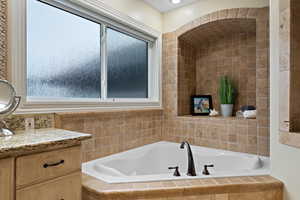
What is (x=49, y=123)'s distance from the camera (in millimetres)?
1652

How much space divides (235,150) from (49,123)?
212 cm

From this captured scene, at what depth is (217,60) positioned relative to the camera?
316 cm

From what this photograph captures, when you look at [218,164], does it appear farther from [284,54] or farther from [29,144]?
[29,144]

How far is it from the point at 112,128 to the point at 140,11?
1.56 meters

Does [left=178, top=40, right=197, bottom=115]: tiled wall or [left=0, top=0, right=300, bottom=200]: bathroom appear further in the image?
[left=178, top=40, right=197, bottom=115]: tiled wall

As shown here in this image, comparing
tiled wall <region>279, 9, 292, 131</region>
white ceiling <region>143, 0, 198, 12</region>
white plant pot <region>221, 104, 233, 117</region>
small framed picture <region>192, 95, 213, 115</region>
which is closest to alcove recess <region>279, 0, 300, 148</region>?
tiled wall <region>279, 9, 292, 131</region>

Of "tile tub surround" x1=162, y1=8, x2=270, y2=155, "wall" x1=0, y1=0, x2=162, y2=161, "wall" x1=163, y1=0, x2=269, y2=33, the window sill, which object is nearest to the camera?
"wall" x1=0, y1=0, x2=162, y2=161

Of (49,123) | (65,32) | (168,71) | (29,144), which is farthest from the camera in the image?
(168,71)

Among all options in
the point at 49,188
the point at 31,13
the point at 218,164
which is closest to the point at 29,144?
the point at 49,188

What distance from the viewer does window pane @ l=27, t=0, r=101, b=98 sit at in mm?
1702

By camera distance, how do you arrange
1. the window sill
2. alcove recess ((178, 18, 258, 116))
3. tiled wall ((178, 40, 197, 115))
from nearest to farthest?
1. the window sill
2. alcove recess ((178, 18, 258, 116))
3. tiled wall ((178, 40, 197, 115))

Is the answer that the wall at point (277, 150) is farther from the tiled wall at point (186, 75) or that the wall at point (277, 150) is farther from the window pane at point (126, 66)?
the window pane at point (126, 66)

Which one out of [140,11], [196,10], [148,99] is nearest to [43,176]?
[148,99]

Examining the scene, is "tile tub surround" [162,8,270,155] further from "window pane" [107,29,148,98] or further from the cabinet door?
the cabinet door
